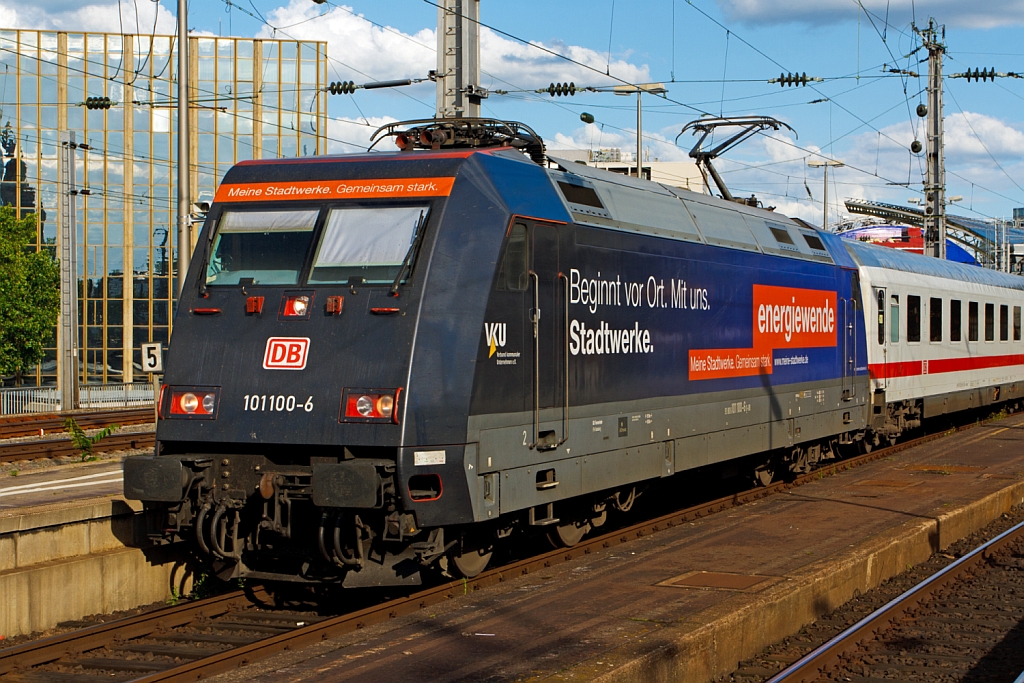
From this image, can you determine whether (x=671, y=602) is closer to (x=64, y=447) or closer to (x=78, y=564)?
(x=78, y=564)

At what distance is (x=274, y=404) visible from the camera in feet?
28.6

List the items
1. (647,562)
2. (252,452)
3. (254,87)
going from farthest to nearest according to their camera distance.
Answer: (254,87)
(647,562)
(252,452)

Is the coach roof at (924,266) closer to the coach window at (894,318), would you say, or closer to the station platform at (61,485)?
the coach window at (894,318)

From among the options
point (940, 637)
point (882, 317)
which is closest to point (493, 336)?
point (940, 637)

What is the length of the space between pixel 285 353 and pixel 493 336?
1616mm

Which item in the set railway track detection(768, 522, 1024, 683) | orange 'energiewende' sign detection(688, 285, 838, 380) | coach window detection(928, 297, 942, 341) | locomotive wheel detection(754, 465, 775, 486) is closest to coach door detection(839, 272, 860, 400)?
orange 'energiewende' sign detection(688, 285, 838, 380)

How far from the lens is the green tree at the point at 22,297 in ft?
114

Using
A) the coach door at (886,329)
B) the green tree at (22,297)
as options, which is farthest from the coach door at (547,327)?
the green tree at (22,297)

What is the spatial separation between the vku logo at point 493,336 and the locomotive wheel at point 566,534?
106 inches

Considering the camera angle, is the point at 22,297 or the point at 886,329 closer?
the point at 886,329

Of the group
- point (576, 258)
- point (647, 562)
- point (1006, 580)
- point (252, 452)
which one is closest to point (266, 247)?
point (252, 452)

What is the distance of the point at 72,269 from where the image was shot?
29781mm

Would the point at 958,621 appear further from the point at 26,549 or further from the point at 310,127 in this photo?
the point at 310,127

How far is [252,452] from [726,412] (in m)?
6.30
